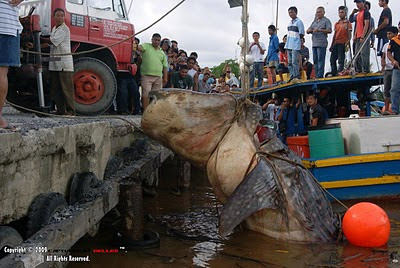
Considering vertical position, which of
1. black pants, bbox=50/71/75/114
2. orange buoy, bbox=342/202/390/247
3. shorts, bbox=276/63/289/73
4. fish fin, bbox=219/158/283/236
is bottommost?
orange buoy, bbox=342/202/390/247

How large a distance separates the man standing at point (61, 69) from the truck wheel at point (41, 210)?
3.86 metres

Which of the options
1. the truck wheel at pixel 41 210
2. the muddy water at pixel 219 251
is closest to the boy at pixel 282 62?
the muddy water at pixel 219 251

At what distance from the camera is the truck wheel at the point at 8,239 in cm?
239

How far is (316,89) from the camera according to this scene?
8562 millimetres

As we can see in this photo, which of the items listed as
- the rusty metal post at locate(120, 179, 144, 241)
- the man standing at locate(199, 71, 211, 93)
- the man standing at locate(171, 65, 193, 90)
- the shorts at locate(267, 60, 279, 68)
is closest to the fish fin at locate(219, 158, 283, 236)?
the rusty metal post at locate(120, 179, 144, 241)

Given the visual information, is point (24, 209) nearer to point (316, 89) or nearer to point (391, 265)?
point (391, 265)

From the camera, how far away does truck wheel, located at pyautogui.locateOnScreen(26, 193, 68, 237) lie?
2776 mm

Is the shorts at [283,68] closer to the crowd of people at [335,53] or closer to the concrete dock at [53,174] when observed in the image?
the crowd of people at [335,53]

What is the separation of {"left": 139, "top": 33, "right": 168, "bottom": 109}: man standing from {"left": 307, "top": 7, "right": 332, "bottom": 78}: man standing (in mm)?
3481

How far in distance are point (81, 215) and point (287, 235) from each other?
208 centimetres

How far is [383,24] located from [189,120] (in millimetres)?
6688

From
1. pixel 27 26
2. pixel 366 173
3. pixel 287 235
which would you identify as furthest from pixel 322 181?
pixel 27 26

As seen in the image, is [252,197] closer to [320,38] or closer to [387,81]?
[387,81]

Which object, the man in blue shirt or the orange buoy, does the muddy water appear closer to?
the orange buoy
